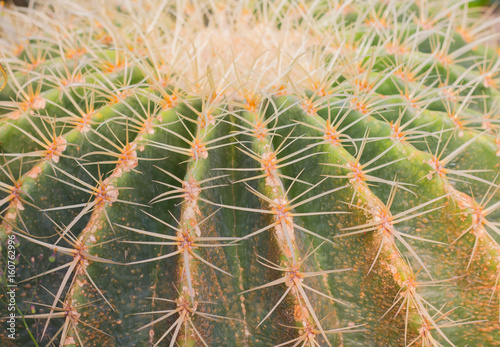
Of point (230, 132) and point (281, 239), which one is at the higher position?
point (230, 132)

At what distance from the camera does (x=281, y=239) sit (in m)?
1.27

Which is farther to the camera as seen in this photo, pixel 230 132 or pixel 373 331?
pixel 230 132

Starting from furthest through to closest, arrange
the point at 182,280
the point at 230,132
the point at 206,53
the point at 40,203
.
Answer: the point at 206,53, the point at 230,132, the point at 40,203, the point at 182,280

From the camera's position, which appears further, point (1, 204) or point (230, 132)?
point (230, 132)

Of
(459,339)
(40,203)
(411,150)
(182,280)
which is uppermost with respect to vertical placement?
(411,150)

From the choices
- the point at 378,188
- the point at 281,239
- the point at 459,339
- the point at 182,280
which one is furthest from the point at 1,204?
the point at 459,339

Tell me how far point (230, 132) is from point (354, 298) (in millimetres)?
726

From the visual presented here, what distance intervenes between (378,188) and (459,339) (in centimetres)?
59

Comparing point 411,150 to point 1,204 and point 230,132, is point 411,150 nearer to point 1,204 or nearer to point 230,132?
point 230,132

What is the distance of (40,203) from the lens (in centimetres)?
135

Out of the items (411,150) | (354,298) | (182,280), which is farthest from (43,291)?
(411,150)

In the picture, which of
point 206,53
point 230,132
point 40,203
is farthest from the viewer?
point 206,53

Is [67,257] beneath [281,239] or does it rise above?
beneath

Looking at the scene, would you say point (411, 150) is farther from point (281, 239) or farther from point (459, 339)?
point (459, 339)
